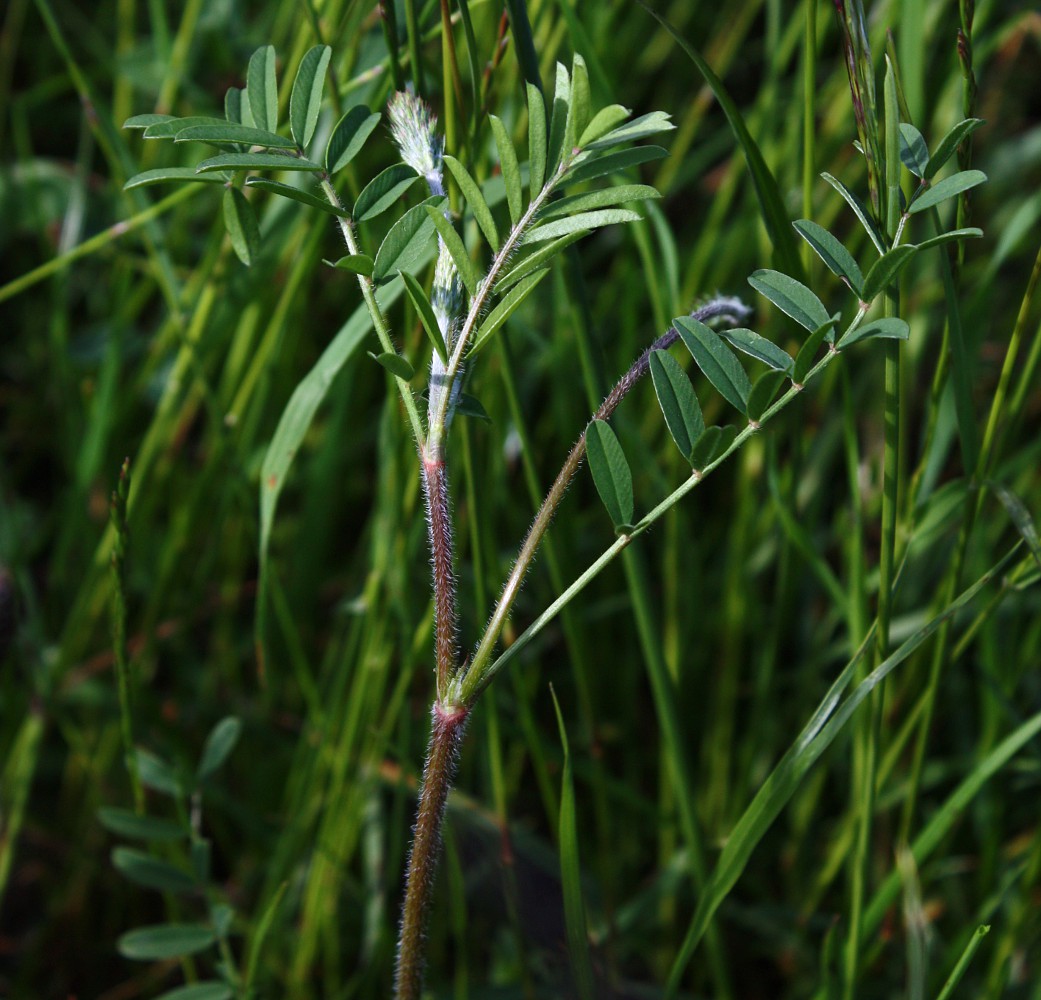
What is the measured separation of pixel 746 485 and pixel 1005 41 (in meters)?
0.90

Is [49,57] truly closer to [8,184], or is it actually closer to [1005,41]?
[8,184]

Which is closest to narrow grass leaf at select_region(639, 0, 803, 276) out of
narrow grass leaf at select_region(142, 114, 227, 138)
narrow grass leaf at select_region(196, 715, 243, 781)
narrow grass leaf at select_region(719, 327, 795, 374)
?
narrow grass leaf at select_region(719, 327, 795, 374)

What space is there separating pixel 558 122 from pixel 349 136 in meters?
0.12

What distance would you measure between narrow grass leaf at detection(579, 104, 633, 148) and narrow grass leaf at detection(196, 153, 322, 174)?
0.44 ft

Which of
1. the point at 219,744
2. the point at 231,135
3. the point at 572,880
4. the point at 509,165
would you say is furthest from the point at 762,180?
the point at 219,744

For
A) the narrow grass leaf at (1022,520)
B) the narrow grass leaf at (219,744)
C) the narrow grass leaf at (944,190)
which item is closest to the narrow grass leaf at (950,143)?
the narrow grass leaf at (944,190)

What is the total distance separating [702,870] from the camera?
79 cm

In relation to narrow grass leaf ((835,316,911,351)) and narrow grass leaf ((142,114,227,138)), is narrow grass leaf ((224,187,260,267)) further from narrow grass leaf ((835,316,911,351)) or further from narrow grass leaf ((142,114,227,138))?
narrow grass leaf ((835,316,911,351))

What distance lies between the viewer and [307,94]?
1.92 feet

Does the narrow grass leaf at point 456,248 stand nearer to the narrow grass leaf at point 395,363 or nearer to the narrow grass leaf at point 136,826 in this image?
the narrow grass leaf at point 395,363

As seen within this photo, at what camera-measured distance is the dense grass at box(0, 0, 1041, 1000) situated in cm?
80

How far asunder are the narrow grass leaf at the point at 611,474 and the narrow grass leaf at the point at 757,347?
0.25ft

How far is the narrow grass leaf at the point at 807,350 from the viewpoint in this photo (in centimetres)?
49

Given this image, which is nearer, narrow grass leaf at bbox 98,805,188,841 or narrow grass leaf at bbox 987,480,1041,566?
narrow grass leaf at bbox 987,480,1041,566
